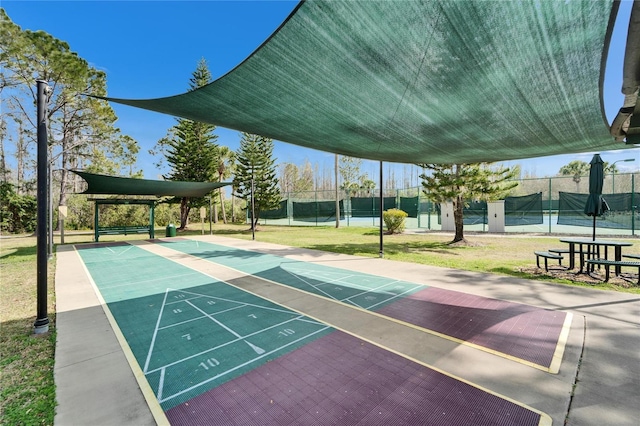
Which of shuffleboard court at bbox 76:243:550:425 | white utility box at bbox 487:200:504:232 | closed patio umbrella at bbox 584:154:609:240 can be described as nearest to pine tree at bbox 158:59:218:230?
shuffleboard court at bbox 76:243:550:425

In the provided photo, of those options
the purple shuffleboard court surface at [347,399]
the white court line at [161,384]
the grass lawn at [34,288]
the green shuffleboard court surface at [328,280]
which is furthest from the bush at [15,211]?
the purple shuffleboard court surface at [347,399]

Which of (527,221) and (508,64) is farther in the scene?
(527,221)

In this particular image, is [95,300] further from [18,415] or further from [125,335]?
[18,415]

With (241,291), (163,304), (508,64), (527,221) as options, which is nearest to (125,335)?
(163,304)

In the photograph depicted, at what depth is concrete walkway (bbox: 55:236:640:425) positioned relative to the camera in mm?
2045

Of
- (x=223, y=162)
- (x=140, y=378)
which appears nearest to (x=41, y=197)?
(x=140, y=378)

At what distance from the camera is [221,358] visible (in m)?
2.77

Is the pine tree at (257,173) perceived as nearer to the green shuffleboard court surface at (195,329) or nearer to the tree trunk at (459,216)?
the tree trunk at (459,216)

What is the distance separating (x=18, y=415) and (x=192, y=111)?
9.86 ft

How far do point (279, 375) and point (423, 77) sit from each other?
2.94m

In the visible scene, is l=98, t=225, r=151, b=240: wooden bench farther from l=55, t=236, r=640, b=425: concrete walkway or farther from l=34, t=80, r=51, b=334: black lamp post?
l=34, t=80, r=51, b=334: black lamp post

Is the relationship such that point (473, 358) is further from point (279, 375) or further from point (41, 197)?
point (41, 197)

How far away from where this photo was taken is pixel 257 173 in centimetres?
2120

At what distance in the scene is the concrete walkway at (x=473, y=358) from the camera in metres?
2.04
